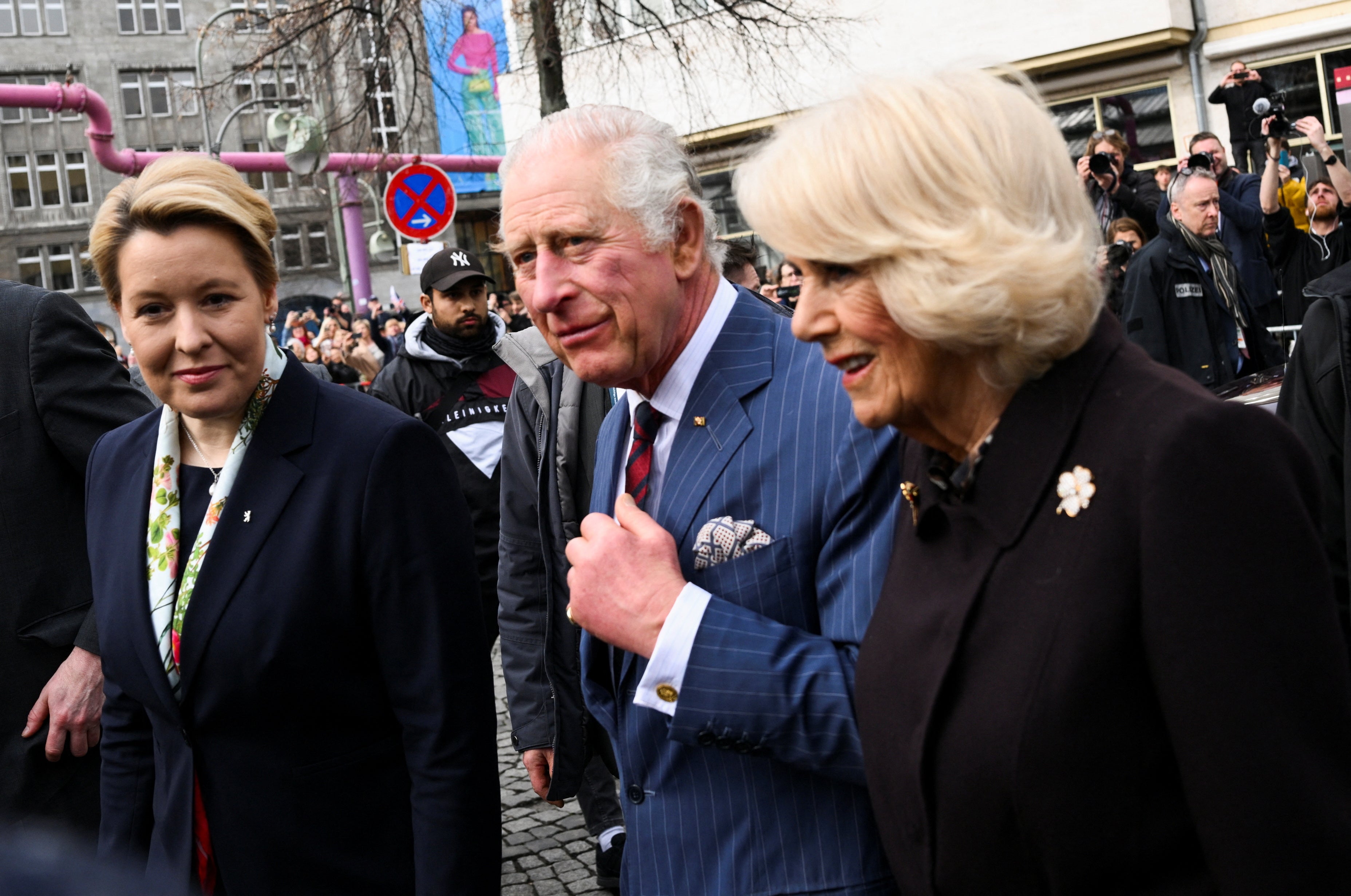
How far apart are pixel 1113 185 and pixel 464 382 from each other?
18.6 feet

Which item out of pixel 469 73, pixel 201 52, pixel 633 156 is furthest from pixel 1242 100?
pixel 201 52

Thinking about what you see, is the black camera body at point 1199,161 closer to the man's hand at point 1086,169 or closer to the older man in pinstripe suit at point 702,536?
the man's hand at point 1086,169

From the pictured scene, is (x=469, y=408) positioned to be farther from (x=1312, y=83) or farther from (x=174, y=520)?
(x=1312, y=83)

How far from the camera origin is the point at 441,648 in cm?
232

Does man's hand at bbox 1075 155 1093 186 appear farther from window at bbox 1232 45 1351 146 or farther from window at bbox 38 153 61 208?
window at bbox 38 153 61 208

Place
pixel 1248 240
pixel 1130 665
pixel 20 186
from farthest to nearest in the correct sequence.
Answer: pixel 20 186, pixel 1248 240, pixel 1130 665

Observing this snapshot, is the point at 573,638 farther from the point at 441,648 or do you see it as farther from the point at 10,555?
the point at 10,555

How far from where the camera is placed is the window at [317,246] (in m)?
54.6

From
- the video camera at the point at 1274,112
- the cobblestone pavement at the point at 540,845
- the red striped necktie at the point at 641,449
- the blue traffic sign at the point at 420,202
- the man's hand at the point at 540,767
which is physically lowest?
the cobblestone pavement at the point at 540,845

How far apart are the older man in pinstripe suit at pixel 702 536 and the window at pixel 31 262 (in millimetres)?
55265

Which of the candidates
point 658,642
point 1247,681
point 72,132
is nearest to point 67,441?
point 658,642

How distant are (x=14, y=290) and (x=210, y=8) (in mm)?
58993

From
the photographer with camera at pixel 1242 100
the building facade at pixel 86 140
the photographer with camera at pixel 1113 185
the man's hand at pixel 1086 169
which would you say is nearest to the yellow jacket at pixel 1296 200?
the photographer with camera at pixel 1113 185

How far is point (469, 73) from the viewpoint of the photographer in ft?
64.8
